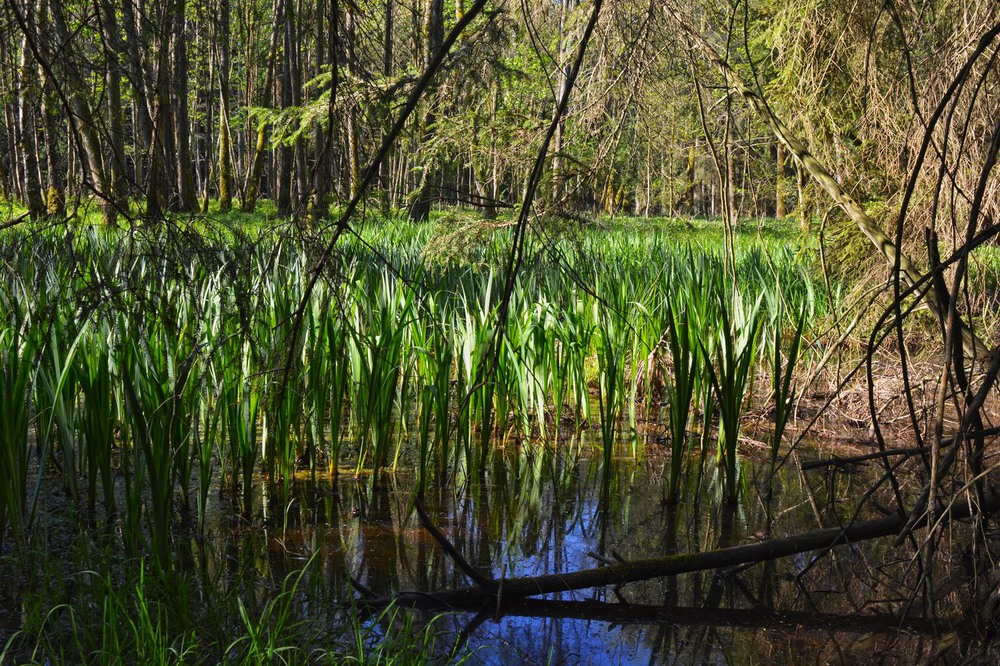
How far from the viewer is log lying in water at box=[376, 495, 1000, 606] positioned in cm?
228

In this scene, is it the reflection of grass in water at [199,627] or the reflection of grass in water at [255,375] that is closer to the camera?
the reflection of grass in water at [199,627]

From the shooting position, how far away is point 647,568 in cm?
235

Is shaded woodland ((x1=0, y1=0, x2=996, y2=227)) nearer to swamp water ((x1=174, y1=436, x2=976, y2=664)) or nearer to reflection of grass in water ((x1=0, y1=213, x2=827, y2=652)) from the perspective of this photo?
reflection of grass in water ((x1=0, y1=213, x2=827, y2=652))

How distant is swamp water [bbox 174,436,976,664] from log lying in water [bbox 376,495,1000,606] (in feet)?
0.17

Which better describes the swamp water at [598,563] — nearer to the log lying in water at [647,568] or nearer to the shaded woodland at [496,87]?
the log lying in water at [647,568]

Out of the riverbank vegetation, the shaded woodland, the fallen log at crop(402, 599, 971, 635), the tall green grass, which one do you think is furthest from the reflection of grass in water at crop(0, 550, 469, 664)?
the shaded woodland

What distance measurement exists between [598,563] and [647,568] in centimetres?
31

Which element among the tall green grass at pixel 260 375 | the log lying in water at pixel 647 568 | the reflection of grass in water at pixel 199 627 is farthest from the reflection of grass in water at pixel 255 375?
the log lying in water at pixel 647 568

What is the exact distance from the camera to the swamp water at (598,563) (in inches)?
84.5

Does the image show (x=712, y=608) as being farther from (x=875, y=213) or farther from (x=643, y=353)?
(x=875, y=213)

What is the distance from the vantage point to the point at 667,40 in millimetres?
2834

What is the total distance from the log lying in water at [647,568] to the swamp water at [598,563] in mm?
51

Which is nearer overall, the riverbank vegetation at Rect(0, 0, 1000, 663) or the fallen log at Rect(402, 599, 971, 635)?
the riverbank vegetation at Rect(0, 0, 1000, 663)

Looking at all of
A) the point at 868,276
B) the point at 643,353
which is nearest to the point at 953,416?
the point at 868,276
